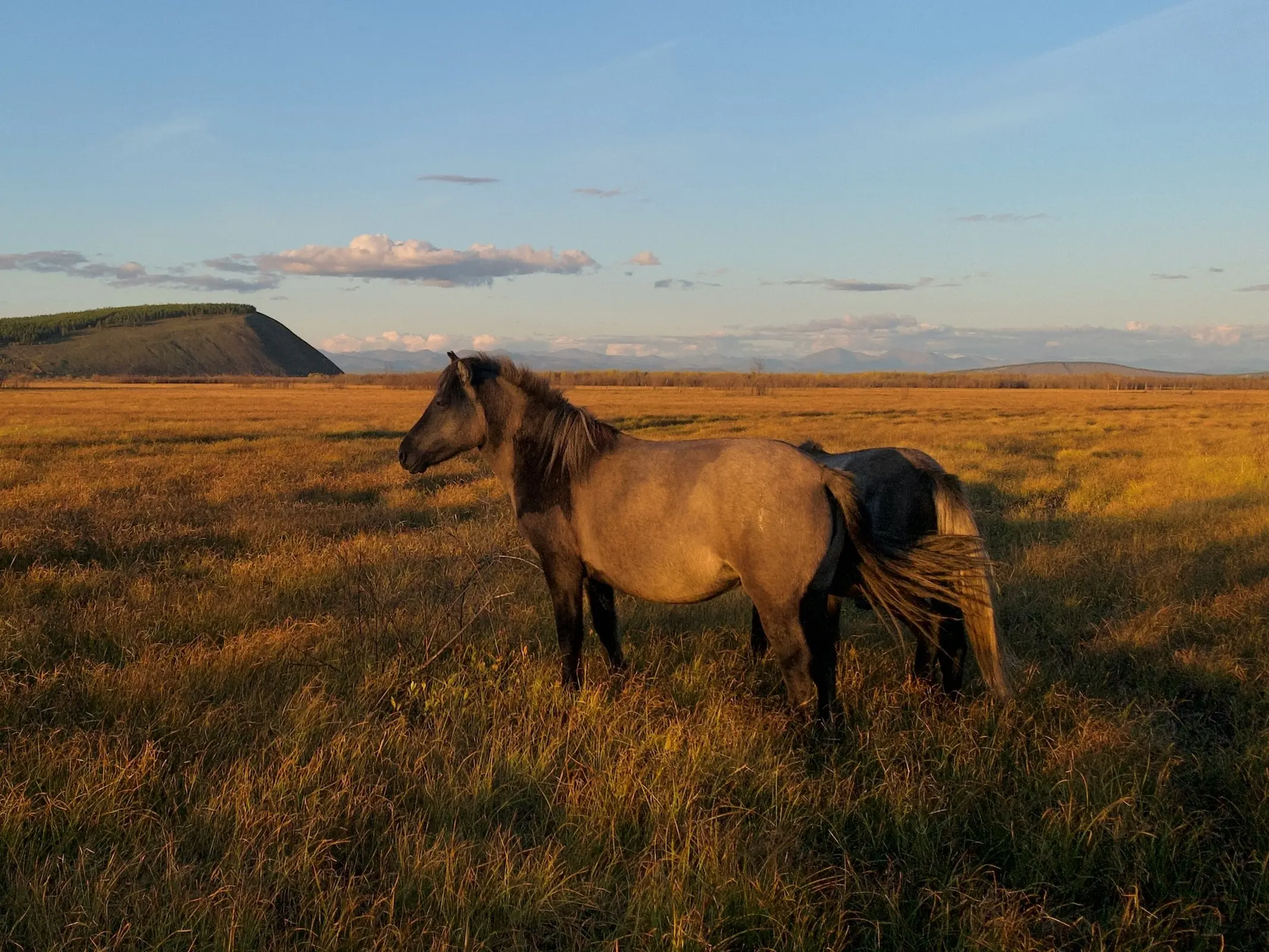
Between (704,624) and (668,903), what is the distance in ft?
12.7

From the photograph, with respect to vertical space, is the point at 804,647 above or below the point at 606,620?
above

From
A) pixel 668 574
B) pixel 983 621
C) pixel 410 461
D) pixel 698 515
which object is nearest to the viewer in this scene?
pixel 698 515

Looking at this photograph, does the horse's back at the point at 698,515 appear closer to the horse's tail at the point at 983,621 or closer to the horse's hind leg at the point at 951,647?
the horse's tail at the point at 983,621

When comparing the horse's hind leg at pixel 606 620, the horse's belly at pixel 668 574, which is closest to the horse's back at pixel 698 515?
the horse's belly at pixel 668 574

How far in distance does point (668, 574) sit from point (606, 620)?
96cm

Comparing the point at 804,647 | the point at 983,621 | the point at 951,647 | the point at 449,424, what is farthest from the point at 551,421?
the point at 951,647

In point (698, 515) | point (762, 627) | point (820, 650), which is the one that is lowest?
point (762, 627)

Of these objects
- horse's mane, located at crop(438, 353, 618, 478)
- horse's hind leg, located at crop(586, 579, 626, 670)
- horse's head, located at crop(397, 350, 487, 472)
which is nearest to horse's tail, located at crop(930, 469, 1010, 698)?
horse's hind leg, located at crop(586, 579, 626, 670)

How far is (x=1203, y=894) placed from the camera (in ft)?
10.2

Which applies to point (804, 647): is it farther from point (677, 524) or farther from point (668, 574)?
point (677, 524)

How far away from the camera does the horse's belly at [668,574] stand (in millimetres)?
4414

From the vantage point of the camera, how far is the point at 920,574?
4559 millimetres

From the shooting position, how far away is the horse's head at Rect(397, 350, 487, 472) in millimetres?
5438

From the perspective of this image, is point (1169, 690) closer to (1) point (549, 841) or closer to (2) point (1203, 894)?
(2) point (1203, 894)
